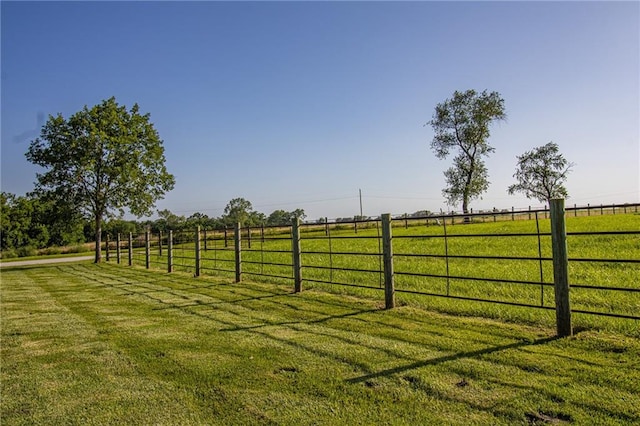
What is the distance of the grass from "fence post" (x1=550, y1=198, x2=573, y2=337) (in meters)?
0.21

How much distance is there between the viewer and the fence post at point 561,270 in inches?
179

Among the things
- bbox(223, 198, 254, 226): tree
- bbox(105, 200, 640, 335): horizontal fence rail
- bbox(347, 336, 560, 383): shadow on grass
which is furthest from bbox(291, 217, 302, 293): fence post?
bbox(223, 198, 254, 226): tree

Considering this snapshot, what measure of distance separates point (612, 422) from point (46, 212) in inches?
1062

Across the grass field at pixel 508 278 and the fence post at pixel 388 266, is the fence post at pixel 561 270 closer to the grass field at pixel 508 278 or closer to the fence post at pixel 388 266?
the grass field at pixel 508 278

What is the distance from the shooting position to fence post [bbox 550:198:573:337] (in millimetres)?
4551

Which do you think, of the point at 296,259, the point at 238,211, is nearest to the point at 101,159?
the point at 296,259

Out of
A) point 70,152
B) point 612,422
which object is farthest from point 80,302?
point 70,152

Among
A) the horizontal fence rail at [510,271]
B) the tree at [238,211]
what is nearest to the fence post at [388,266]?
the horizontal fence rail at [510,271]

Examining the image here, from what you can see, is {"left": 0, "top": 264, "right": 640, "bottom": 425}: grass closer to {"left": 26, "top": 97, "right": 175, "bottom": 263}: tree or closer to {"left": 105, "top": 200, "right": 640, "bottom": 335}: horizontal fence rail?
{"left": 105, "top": 200, "right": 640, "bottom": 335}: horizontal fence rail

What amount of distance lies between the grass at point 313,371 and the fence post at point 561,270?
21cm

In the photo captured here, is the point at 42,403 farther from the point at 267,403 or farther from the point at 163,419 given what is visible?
the point at 267,403

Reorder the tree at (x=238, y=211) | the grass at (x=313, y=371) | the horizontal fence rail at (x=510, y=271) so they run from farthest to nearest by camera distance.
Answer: the tree at (x=238, y=211) → the horizontal fence rail at (x=510, y=271) → the grass at (x=313, y=371)

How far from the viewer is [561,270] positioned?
4.64m

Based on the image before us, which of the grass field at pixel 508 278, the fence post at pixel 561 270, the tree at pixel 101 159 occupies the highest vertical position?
the tree at pixel 101 159
